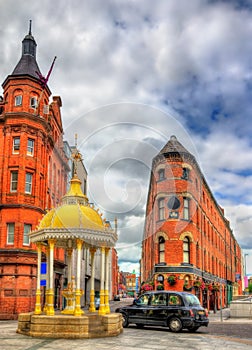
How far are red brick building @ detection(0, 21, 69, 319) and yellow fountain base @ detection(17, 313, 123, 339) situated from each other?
588 inches

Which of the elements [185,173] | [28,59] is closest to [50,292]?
[185,173]

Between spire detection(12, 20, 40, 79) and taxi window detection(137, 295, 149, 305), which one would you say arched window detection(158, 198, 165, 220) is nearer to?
spire detection(12, 20, 40, 79)

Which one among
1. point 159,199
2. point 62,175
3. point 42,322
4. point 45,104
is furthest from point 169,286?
point 42,322

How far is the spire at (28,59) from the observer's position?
1461 inches

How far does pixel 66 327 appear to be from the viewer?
648 inches

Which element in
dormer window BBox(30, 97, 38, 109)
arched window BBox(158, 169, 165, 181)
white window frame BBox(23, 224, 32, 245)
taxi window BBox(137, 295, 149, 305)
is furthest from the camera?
arched window BBox(158, 169, 165, 181)

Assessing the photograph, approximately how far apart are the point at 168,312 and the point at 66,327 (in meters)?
6.52

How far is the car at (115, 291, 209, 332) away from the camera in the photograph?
68.0ft

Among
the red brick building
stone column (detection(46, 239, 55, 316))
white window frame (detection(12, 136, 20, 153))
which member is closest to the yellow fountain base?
stone column (detection(46, 239, 55, 316))

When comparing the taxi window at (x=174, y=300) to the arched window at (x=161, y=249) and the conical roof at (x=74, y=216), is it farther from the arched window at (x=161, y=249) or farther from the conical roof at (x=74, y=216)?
the arched window at (x=161, y=249)

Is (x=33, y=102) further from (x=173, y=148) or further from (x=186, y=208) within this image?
(x=186, y=208)

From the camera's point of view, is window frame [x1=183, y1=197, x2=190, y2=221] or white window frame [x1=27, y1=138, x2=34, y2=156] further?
window frame [x1=183, y1=197, x2=190, y2=221]

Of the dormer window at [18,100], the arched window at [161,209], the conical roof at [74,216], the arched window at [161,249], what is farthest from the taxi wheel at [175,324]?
the dormer window at [18,100]

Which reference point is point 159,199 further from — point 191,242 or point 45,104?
point 45,104
